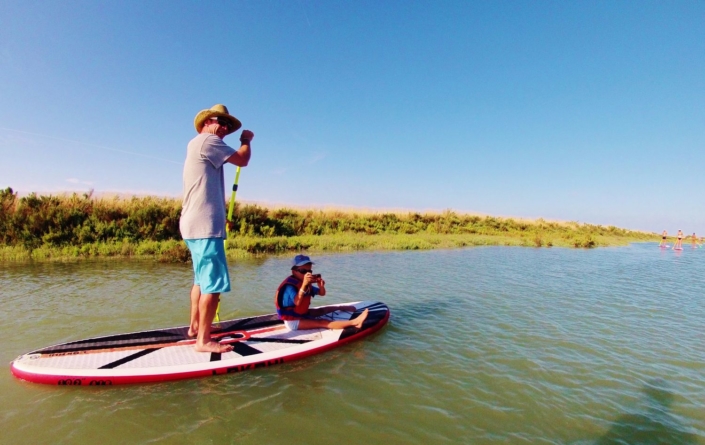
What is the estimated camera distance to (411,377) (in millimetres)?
5070

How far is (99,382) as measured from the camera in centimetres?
449

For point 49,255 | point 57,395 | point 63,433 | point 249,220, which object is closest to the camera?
point 63,433

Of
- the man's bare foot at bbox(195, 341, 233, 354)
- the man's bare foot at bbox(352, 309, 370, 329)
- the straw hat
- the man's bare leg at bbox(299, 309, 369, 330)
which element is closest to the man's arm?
the straw hat

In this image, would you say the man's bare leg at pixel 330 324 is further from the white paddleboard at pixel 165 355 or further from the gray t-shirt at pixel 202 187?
the gray t-shirt at pixel 202 187

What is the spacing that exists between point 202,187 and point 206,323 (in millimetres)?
1817

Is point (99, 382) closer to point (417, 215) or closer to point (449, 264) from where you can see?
point (449, 264)

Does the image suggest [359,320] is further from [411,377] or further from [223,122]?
[223,122]

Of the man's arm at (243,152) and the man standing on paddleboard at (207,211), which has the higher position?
the man's arm at (243,152)

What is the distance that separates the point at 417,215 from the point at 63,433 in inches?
1349

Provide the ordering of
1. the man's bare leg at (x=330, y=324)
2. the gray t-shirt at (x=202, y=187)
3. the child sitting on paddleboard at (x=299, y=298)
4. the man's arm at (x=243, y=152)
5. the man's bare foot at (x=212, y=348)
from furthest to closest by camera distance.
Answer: the man's bare leg at (x=330, y=324) < the child sitting on paddleboard at (x=299, y=298) < the man's bare foot at (x=212, y=348) < the man's arm at (x=243, y=152) < the gray t-shirt at (x=202, y=187)

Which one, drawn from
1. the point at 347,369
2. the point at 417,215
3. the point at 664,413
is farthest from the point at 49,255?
the point at 417,215

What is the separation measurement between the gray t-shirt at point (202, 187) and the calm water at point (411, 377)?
6.32 feet

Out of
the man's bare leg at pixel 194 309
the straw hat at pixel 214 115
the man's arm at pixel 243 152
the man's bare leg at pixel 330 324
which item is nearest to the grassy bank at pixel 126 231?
the man's bare leg at pixel 194 309

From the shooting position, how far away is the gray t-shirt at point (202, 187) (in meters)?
4.76
